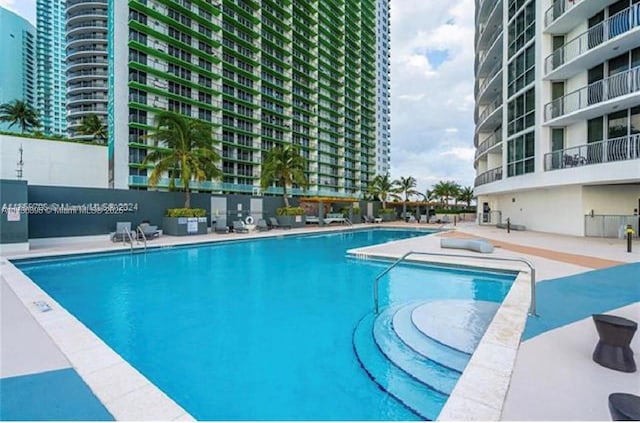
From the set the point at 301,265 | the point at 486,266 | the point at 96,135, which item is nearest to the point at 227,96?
the point at 96,135

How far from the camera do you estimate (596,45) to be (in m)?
14.2

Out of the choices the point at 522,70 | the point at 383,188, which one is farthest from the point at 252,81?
the point at 522,70

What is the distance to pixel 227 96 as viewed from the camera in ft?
137

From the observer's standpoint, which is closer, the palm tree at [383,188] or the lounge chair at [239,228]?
the lounge chair at [239,228]

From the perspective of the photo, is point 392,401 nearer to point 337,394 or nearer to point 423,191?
point 337,394

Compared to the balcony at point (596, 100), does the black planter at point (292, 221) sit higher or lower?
lower

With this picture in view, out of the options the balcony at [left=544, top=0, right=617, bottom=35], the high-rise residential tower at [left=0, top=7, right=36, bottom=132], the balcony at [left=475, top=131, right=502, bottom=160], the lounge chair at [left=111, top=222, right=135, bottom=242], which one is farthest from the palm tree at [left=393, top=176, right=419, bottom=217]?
the high-rise residential tower at [left=0, top=7, right=36, bottom=132]

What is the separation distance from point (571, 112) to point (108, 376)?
62.3ft

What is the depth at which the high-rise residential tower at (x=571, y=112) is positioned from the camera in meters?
13.1

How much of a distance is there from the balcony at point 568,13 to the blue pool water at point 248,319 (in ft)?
45.9

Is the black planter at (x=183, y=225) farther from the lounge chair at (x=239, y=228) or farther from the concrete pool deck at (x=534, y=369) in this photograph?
the concrete pool deck at (x=534, y=369)

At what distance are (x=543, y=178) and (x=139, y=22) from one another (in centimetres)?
3994

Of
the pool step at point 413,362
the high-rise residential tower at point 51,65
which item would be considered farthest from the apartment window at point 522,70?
the high-rise residential tower at point 51,65

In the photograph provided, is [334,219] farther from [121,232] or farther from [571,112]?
[571,112]
